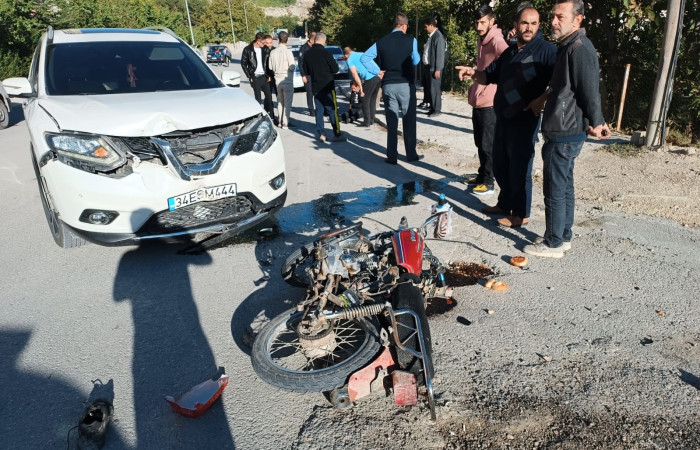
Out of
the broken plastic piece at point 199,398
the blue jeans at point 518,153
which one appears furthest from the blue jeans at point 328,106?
the broken plastic piece at point 199,398

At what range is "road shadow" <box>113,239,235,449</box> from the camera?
102 inches

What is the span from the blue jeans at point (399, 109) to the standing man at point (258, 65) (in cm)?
516

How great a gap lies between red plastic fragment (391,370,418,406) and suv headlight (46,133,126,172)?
285 centimetres

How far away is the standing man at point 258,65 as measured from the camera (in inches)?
467

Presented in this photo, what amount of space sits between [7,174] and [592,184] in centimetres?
888

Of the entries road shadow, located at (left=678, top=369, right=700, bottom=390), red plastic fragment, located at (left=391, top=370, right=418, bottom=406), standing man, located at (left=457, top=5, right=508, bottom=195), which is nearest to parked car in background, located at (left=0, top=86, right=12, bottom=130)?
standing man, located at (left=457, top=5, right=508, bottom=195)

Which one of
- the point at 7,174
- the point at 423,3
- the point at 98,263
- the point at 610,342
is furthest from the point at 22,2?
the point at 610,342

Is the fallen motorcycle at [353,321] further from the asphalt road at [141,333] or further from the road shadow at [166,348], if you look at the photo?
the road shadow at [166,348]

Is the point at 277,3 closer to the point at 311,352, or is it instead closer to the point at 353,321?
the point at 353,321

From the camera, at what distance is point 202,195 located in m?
4.17

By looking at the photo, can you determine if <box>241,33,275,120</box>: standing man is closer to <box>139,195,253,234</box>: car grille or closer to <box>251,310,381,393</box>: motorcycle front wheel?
<box>139,195,253,234</box>: car grille

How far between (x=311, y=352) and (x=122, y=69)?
3.91 metres

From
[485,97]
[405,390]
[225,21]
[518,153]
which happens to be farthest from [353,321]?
[225,21]

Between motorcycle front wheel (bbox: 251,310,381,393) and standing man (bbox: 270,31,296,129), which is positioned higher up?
standing man (bbox: 270,31,296,129)
